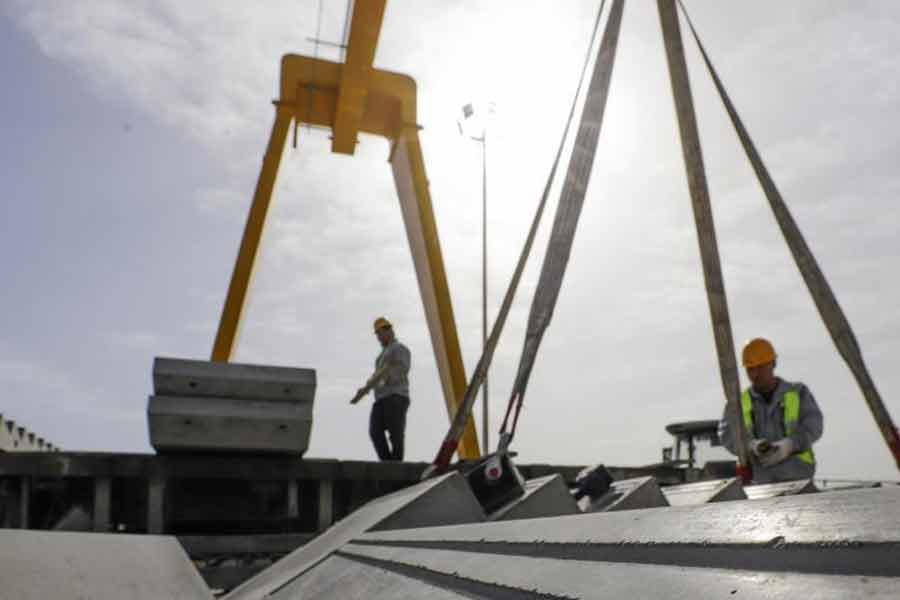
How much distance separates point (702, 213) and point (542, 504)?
1899 mm

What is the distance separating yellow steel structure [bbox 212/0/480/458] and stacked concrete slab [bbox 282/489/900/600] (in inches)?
374

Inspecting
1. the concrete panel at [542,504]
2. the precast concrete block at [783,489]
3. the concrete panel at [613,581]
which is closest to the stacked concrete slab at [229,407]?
the concrete panel at [542,504]

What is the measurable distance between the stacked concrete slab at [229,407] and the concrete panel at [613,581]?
4.51 m

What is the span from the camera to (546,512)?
13.9 feet

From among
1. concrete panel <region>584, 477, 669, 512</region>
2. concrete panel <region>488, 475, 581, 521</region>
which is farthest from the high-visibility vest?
concrete panel <region>488, 475, 581, 521</region>

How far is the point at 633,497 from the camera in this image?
4.47m

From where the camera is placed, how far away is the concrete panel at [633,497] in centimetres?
443

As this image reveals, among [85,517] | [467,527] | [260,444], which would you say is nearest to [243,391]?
[260,444]

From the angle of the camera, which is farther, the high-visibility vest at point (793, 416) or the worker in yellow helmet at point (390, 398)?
the worker in yellow helmet at point (390, 398)

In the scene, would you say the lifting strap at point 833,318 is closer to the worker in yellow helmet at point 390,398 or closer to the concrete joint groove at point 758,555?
the concrete joint groove at point 758,555

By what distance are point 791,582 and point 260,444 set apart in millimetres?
5957

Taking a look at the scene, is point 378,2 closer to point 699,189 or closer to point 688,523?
point 699,189

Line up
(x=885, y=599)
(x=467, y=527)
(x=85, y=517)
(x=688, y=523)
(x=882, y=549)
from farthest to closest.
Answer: (x=85, y=517), (x=467, y=527), (x=688, y=523), (x=882, y=549), (x=885, y=599)

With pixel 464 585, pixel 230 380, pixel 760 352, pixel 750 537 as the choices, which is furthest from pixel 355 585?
pixel 230 380
